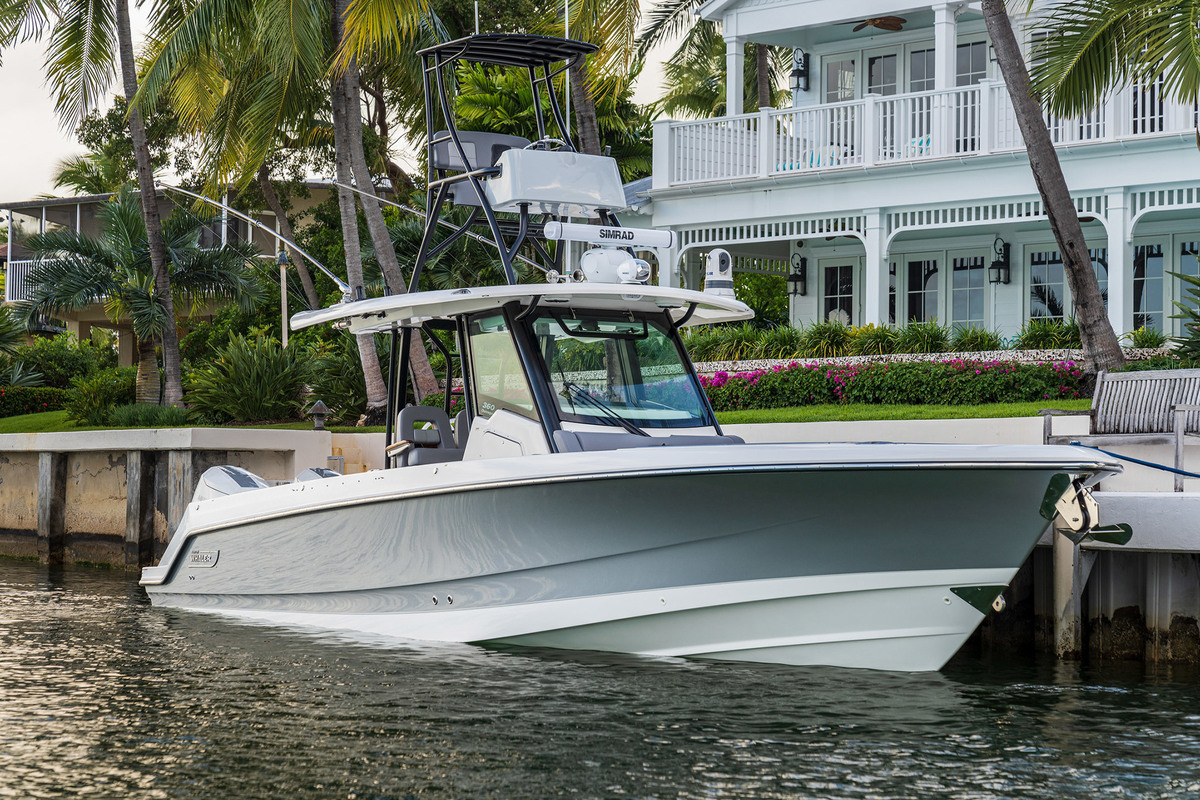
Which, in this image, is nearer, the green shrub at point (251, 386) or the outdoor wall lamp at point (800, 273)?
the green shrub at point (251, 386)

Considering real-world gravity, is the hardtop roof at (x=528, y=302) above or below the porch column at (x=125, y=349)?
below

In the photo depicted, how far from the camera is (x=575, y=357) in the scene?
864 cm

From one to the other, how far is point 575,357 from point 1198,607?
4261 millimetres

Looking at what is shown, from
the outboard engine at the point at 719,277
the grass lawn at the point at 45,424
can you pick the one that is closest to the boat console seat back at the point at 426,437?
the outboard engine at the point at 719,277

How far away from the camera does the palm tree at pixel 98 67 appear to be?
23000 mm

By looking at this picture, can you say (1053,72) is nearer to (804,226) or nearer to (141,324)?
(804,226)

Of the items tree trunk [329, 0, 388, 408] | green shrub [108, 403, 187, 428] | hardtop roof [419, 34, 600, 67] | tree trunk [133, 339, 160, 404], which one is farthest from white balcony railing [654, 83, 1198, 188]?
tree trunk [133, 339, 160, 404]

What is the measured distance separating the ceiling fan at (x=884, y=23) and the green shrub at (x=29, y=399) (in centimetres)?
1843

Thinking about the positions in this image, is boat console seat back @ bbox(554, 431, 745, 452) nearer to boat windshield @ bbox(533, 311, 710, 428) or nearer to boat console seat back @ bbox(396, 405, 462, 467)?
boat windshield @ bbox(533, 311, 710, 428)

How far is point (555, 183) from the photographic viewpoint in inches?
360

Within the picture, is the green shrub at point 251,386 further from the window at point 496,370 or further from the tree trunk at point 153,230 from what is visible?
the window at point 496,370

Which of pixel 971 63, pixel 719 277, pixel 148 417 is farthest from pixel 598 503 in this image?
pixel 971 63

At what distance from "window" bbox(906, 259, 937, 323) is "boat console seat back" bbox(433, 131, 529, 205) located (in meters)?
13.2

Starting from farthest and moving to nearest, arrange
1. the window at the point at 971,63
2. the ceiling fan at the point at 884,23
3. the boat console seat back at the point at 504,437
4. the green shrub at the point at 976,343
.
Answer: the window at the point at 971,63
the ceiling fan at the point at 884,23
the green shrub at the point at 976,343
the boat console seat back at the point at 504,437
